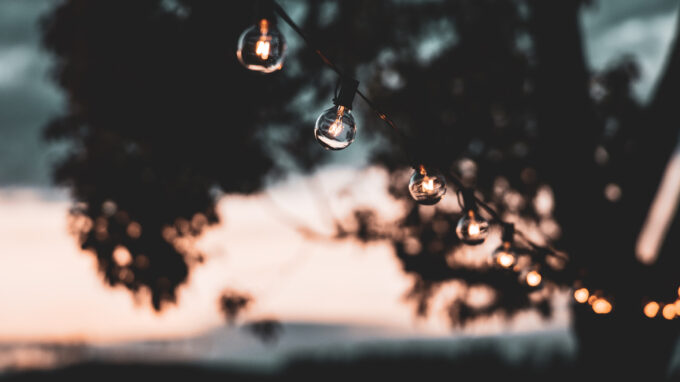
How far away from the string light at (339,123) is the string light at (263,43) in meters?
0.34

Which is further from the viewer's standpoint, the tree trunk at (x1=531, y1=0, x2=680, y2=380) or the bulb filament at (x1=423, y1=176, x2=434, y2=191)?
the tree trunk at (x1=531, y1=0, x2=680, y2=380)

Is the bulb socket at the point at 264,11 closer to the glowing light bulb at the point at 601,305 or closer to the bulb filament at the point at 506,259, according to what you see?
the bulb filament at the point at 506,259

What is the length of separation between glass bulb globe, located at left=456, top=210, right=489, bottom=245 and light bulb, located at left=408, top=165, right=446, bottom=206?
2.60ft

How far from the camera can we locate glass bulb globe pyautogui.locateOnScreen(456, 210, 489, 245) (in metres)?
3.57

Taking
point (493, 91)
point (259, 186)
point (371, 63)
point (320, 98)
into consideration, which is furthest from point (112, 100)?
point (493, 91)

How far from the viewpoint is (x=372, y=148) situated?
9992 mm

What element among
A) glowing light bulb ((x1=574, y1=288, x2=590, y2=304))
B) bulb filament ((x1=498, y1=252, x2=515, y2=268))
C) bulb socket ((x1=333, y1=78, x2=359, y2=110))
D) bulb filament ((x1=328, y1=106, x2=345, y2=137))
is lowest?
bulb filament ((x1=328, y1=106, x2=345, y2=137))

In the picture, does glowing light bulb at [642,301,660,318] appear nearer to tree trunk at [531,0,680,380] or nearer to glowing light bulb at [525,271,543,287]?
tree trunk at [531,0,680,380]

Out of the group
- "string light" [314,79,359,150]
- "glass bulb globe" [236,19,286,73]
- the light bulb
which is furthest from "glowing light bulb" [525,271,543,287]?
"glass bulb globe" [236,19,286,73]

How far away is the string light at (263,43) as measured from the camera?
195 cm

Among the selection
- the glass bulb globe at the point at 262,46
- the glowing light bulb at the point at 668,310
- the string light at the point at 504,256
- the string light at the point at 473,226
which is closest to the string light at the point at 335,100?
the glass bulb globe at the point at 262,46

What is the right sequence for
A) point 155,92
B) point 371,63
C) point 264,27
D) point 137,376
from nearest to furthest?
point 264,27 < point 155,92 < point 371,63 < point 137,376

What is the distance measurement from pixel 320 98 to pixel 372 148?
1204 millimetres

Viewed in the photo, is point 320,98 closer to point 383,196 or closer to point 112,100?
point 383,196
